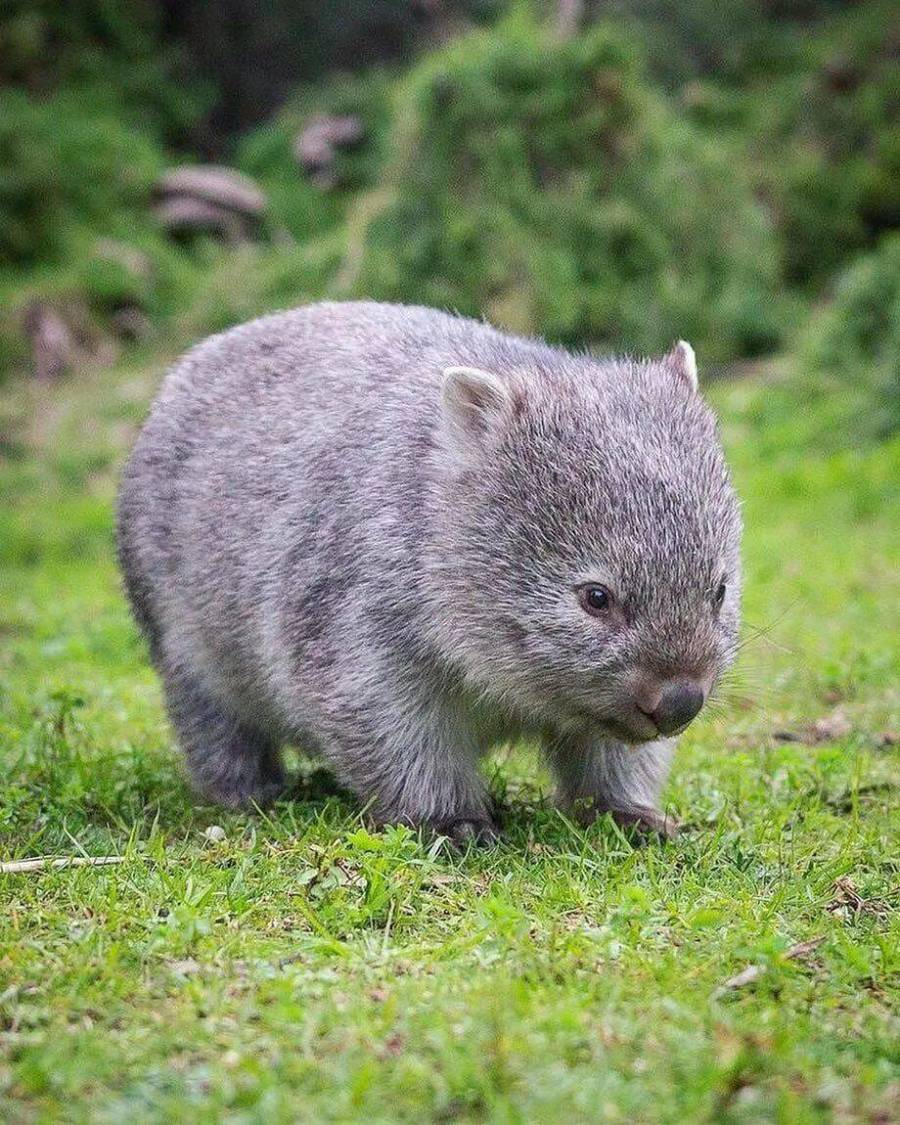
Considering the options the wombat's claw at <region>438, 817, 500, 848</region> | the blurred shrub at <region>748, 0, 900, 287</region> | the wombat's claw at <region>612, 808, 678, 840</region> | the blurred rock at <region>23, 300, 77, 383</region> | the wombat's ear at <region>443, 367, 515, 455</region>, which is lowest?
the blurred rock at <region>23, 300, 77, 383</region>

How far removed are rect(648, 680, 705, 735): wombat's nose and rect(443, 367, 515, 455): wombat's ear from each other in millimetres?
968

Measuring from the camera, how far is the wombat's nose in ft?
13.7

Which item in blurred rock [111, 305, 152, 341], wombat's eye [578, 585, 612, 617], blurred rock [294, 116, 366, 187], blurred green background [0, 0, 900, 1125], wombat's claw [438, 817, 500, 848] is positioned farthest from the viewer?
blurred rock [294, 116, 366, 187]

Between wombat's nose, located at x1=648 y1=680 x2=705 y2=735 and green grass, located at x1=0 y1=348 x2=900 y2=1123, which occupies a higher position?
wombat's nose, located at x1=648 y1=680 x2=705 y2=735

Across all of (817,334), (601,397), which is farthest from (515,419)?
(817,334)

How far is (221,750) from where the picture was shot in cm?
551

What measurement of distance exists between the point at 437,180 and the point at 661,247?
2165 millimetres

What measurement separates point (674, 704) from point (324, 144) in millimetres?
18553

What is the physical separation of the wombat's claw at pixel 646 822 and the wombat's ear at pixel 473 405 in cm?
125

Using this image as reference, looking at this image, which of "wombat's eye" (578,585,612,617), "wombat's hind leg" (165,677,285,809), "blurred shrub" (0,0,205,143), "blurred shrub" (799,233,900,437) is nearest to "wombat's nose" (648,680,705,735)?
"wombat's eye" (578,585,612,617)

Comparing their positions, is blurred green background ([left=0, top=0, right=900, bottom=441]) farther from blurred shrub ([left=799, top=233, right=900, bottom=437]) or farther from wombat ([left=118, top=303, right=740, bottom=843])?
wombat ([left=118, top=303, right=740, bottom=843])

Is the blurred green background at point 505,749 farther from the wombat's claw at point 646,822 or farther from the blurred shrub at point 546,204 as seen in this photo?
the wombat's claw at point 646,822

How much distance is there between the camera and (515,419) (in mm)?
4629

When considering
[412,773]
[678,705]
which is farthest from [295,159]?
[678,705]
